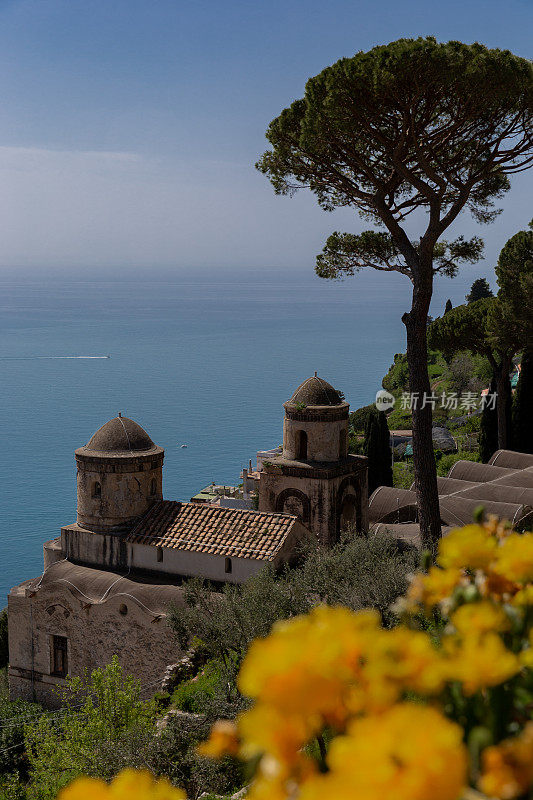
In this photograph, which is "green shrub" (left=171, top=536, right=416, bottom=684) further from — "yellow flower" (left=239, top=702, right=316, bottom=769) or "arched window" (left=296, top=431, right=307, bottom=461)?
"yellow flower" (left=239, top=702, right=316, bottom=769)

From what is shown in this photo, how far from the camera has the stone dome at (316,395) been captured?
59.7 ft

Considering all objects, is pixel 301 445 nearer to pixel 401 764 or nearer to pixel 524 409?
pixel 524 409

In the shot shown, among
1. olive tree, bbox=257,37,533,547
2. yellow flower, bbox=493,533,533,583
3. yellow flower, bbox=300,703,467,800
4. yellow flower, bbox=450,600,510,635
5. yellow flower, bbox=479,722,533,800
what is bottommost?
yellow flower, bbox=479,722,533,800

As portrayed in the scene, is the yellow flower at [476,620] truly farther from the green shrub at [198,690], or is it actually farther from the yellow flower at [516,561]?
the green shrub at [198,690]

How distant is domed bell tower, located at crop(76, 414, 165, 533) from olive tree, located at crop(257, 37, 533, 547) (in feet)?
21.1

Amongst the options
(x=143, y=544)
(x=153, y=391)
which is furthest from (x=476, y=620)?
(x=153, y=391)

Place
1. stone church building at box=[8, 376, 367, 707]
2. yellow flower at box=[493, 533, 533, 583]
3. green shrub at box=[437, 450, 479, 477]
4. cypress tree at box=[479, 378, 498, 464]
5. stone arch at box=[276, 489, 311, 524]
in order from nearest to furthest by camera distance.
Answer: yellow flower at box=[493, 533, 533, 583]
stone church building at box=[8, 376, 367, 707]
stone arch at box=[276, 489, 311, 524]
cypress tree at box=[479, 378, 498, 464]
green shrub at box=[437, 450, 479, 477]

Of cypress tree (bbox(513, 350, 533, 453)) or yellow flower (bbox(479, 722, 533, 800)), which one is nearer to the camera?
yellow flower (bbox(479, 722, 533, 800))

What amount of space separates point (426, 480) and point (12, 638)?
1001cm

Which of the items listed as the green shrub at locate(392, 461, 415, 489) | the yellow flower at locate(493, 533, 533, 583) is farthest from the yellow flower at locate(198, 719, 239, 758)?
the green shrub at locate(392, 461, 415, 489)

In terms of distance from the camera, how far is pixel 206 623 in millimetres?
12406

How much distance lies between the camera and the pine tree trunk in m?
14.6

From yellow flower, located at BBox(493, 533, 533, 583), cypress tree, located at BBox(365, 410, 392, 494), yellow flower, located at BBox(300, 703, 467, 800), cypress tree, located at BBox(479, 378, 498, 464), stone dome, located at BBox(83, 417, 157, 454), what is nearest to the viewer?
yellow flower, located at BBox(300, 703, 467, 800)

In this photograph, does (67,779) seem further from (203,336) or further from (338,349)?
(203,336)
